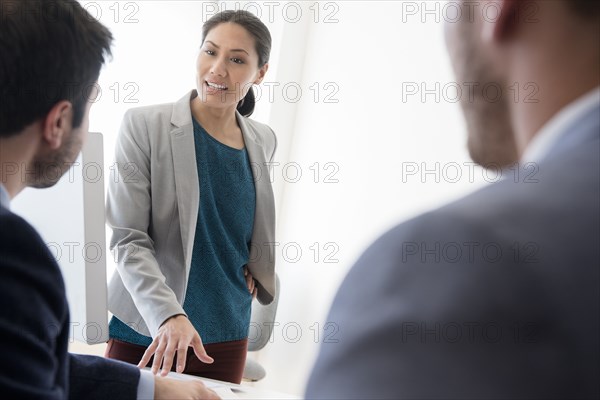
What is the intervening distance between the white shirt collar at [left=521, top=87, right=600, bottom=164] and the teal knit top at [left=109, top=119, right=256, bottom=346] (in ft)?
4.72

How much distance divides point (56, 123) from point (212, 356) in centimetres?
105

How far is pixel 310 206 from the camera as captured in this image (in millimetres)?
3512

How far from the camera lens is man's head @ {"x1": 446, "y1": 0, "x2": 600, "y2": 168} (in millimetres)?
449

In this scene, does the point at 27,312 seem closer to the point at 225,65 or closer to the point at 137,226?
the point at 137,226

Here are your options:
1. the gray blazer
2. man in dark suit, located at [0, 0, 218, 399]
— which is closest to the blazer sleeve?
the gray blazer

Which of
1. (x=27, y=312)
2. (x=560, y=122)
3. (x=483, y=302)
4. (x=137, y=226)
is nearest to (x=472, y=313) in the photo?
(x=483, y=302)

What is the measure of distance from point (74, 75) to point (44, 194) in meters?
0.35

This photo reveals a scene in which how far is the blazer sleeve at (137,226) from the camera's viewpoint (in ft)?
5.15

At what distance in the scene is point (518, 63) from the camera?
48 cm

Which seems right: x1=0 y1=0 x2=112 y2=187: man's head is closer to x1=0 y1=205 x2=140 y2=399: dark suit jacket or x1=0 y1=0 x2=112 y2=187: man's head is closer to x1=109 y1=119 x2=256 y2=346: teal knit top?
x1=0 y1=205 x2=140 y2=399: dark suit jacket

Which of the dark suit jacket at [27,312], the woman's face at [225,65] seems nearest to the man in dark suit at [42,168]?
the dark suit jacket at [27,312]

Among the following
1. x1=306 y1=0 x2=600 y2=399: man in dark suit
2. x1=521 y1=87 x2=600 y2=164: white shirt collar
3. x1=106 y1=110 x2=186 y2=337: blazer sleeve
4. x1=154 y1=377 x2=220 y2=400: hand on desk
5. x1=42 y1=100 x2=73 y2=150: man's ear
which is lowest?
x1=154 y1=377 x2=220 y2=400: hand on desk

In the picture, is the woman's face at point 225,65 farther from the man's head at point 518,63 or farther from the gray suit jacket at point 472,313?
the gray suit jacket at point 472,313

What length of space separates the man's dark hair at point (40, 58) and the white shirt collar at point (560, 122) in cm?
70
